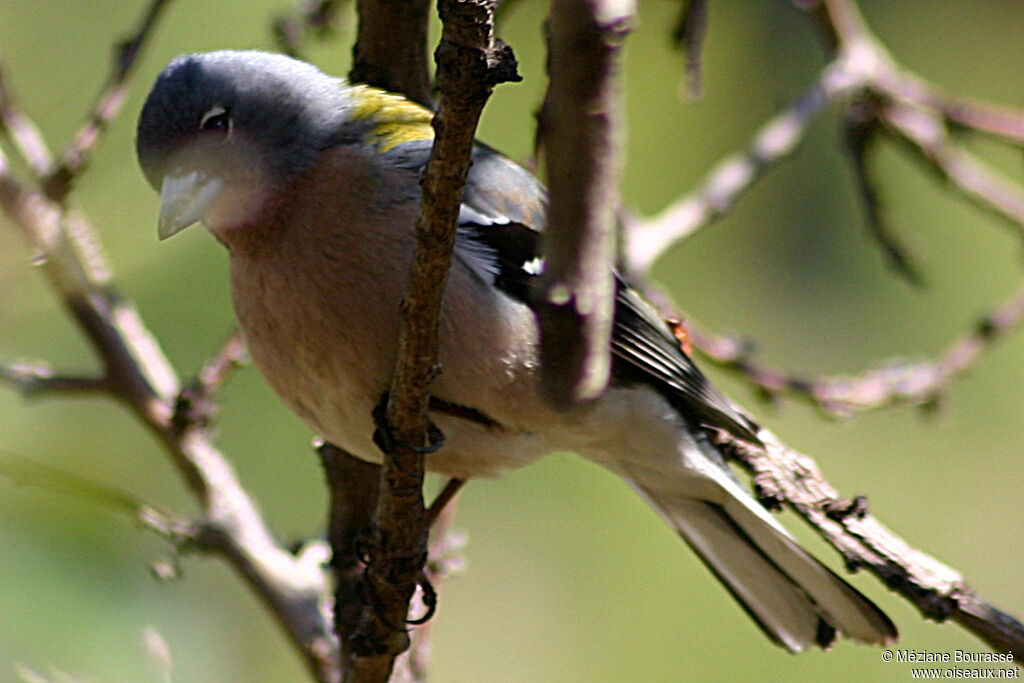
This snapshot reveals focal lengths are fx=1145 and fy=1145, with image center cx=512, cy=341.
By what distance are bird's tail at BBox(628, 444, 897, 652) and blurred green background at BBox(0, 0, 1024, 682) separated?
0.80 m

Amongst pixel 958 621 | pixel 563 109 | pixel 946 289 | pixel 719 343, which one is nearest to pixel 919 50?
pixel 946 289

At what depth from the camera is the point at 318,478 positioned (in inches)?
223

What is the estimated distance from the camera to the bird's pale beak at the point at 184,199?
2.97m

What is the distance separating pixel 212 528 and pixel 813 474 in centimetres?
177

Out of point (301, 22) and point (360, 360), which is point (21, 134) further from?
point (360, 360)

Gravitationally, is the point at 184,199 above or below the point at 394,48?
below

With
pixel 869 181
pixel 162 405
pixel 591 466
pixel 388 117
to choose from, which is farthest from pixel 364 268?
pixel 591 466

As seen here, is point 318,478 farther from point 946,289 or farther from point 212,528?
point 946,289

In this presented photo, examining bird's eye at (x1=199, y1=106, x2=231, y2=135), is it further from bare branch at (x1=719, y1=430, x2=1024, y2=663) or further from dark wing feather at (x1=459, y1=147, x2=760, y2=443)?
bare branch at (x1=719, y1=430, x2=1024, y2=663)

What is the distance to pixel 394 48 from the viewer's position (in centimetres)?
353

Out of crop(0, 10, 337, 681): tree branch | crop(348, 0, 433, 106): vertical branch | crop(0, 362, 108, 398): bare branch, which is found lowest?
crop(0, 362, 108, 398): bare branch

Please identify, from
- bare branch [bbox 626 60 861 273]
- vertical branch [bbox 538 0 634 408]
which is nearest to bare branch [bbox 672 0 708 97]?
vertical branch [bbox 538 0 634 408]

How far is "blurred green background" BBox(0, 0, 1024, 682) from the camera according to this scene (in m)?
3.07

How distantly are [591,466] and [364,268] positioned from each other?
11.8 ft
